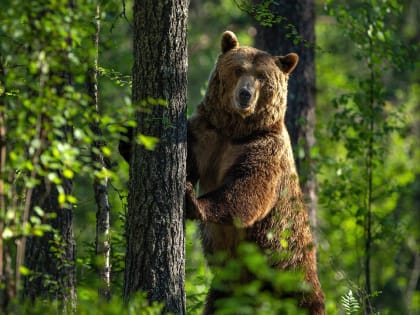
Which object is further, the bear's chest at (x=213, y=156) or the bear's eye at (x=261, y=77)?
the bear's eye at (x=261, y=77)

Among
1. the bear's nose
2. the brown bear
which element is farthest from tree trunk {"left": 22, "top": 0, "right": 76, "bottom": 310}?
the bear's nose

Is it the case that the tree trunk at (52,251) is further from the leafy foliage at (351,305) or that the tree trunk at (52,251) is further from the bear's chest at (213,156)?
the leafy foliage at (351,305)

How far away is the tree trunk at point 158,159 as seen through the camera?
521 centimetres

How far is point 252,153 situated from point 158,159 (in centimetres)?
161

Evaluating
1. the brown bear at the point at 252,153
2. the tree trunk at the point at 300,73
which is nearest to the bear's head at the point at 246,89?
the brown bear at the point at 252,153

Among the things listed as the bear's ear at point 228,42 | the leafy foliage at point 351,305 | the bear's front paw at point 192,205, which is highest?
the bear's ear at point 228,42

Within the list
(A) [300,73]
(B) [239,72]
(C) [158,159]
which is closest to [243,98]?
(B) [239,72]

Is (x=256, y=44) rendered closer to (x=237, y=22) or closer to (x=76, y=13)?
(x=76, y=13)

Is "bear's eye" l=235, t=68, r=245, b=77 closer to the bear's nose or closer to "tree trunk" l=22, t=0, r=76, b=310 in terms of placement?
the bear's nose

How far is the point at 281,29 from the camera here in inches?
374

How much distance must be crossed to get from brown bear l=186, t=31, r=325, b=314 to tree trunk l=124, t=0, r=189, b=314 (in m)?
1.22

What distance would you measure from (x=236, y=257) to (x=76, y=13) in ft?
11.4

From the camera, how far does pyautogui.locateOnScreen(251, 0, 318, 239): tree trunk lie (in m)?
9.48

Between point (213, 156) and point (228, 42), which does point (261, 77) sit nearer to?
point (228, 42)
